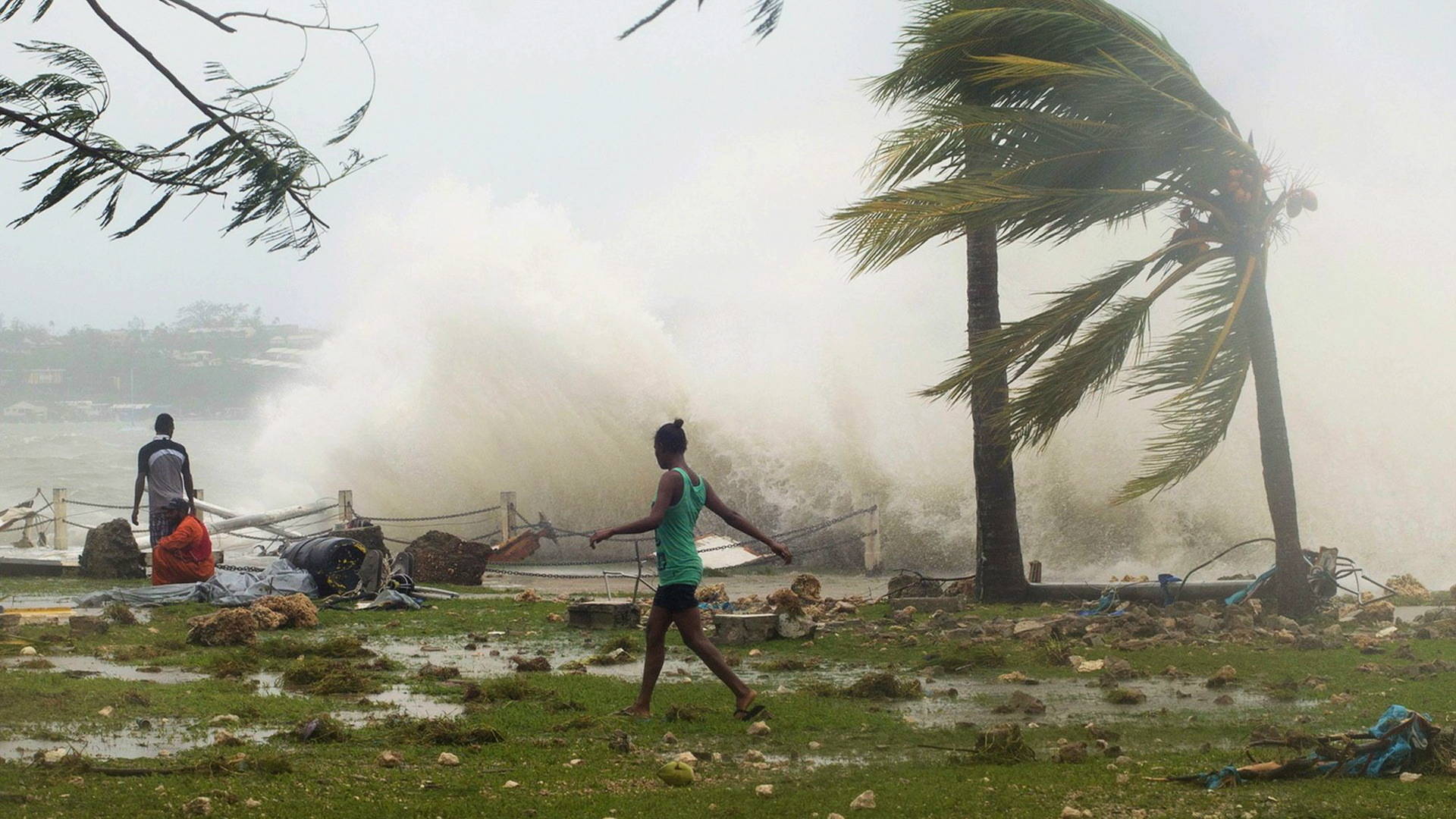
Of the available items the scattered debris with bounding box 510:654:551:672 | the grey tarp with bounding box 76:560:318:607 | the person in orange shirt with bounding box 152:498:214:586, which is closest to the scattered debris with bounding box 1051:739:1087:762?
the scattered debris with bounding box 510:654:551:672

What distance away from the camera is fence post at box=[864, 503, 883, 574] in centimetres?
2061

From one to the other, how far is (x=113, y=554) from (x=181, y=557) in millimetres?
3295


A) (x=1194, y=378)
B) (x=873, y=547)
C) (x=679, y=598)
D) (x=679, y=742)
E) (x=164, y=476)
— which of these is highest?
(x=1194, y=378)

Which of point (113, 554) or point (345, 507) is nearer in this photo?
point (113, 554)

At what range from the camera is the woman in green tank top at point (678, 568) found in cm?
730

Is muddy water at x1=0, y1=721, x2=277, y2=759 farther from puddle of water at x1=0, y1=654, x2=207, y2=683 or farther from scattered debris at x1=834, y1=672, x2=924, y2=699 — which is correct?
scattered debris at x1=834, y1=672, x2=924, y2=699

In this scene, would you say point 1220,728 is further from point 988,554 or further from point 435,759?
point 988,554

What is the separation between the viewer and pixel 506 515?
22.0m

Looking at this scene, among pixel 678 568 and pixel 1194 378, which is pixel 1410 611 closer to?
pixel 1194 378

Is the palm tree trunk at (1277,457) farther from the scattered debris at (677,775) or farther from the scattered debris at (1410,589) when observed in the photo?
the scattered debris at (677,775)

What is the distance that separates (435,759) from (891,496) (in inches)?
817

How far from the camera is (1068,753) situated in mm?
6129

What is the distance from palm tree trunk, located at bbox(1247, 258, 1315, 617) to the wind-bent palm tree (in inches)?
0.6

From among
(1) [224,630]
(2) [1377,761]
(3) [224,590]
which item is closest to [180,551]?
(3) [224,590]
